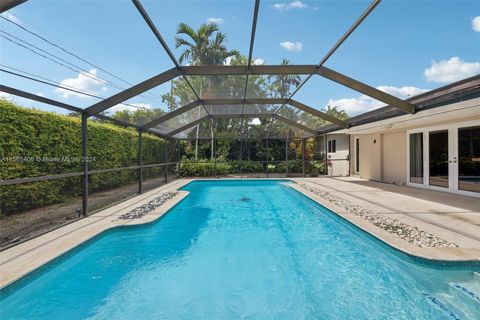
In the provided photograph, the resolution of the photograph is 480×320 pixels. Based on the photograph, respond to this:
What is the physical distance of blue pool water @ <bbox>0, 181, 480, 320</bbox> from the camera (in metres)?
2.70

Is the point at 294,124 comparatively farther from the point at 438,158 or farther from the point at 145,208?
the point at 145,208

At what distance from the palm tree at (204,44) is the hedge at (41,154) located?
5.12 m

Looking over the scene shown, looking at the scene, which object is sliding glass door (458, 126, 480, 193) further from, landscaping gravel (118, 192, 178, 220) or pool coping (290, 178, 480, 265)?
landscaping gravel (118, 192, 178, 220)

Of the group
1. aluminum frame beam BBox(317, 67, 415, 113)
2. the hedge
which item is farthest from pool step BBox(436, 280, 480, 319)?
the hedge

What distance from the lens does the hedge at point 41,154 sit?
4.91 meters

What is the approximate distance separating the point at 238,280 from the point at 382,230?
103 inches

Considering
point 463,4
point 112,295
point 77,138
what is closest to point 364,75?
point 463,4

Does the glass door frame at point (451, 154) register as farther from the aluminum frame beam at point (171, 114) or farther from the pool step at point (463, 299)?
the aluminum frame beam at point (171, 114)

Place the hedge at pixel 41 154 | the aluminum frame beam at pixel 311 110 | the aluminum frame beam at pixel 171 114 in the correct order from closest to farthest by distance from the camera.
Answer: the hedge at pixel 41 154 < the aluminum frame beam at pixel 171 114 < the aluminum frame beam at pixel 311 110

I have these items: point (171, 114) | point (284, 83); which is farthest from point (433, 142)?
point (171, 114)

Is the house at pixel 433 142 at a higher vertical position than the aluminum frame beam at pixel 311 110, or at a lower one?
lower

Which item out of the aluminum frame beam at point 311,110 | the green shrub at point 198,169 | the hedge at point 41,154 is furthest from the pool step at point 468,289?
the green shrub at point 198,169

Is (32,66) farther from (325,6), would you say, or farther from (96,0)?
(325,6)

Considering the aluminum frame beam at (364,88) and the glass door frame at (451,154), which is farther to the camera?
the glass door frame at (451,154)
